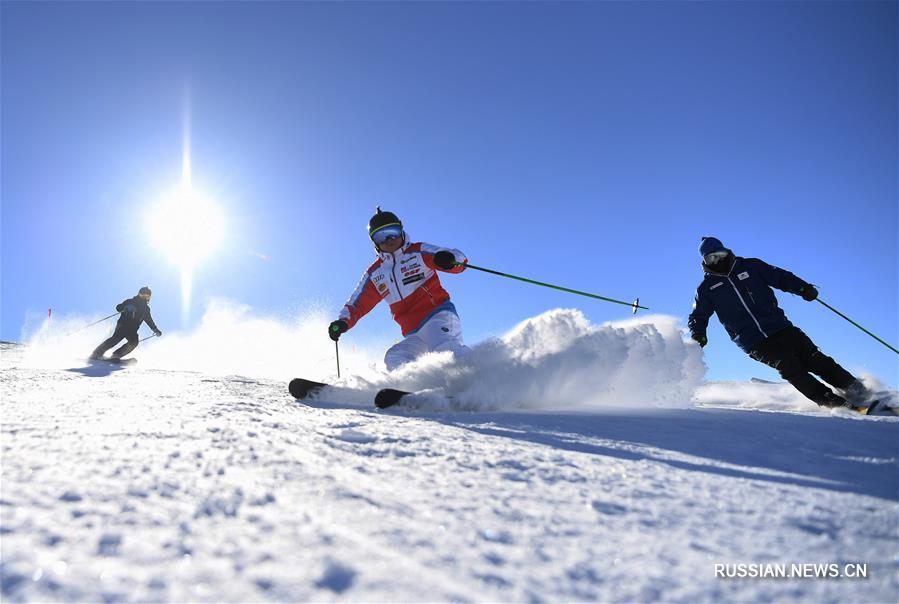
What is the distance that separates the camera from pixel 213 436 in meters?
1.96

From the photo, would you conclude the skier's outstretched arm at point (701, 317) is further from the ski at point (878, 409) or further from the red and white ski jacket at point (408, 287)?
the red and white ski jacket at point (408, 287)

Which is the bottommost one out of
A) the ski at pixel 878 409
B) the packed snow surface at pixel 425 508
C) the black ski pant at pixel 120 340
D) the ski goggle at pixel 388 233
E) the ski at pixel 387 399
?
the ski at pixel 878 409

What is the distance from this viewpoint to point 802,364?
5453mm

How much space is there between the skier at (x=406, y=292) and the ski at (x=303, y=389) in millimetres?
1452

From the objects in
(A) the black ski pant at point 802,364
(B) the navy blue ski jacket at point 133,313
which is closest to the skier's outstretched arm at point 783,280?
(A) the black ski pant at point 802,364

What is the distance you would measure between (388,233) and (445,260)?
34.2 inches

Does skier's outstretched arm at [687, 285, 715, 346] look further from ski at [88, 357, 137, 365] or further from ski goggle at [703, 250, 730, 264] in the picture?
ski at [88, 357, 137, 365]

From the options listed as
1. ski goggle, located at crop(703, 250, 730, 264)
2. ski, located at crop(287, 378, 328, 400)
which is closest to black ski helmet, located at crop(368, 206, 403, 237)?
ski, located at crop(287, 378, 328, 400)

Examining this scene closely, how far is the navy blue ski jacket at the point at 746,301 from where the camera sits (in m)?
5.70

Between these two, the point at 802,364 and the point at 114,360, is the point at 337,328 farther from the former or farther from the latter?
the point at 114,360

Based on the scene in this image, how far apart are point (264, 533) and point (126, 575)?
0.88 ft

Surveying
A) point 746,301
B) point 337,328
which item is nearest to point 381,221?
point 337,328

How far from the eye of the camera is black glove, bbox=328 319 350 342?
5617mm

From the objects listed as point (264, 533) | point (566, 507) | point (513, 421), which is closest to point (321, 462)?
point (264, 533)
